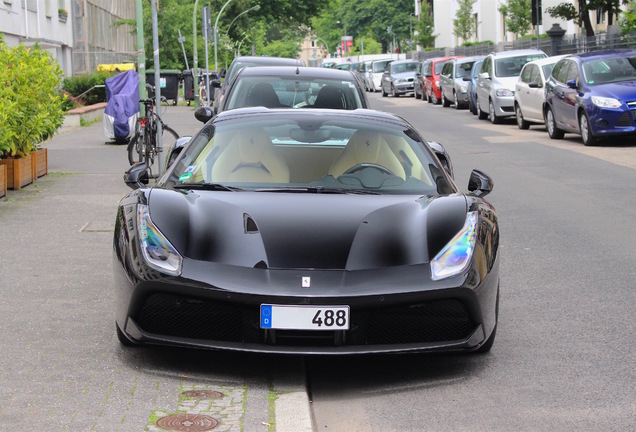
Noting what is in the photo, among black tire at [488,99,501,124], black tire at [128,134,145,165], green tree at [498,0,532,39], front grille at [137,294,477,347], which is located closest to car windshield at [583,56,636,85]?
black tire at [488,99,501,124]

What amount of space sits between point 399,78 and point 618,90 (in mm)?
32414

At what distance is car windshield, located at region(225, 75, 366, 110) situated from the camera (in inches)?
513

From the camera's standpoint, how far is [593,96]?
21359 millimetres

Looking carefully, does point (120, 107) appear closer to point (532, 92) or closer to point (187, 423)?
point (532, 92)

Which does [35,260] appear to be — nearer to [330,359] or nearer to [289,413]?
[330,359]

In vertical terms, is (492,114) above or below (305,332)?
above

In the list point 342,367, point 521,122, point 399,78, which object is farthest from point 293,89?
point 399,78

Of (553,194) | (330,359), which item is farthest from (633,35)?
(330,359)

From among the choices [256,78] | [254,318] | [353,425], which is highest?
[256,78]

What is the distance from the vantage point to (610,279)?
829 centimetres

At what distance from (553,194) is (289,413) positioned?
953 centimetres

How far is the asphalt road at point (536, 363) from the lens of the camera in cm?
508

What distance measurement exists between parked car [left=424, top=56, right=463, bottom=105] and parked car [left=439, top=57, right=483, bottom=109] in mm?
1892

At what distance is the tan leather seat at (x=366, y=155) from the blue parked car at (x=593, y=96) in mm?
14973
